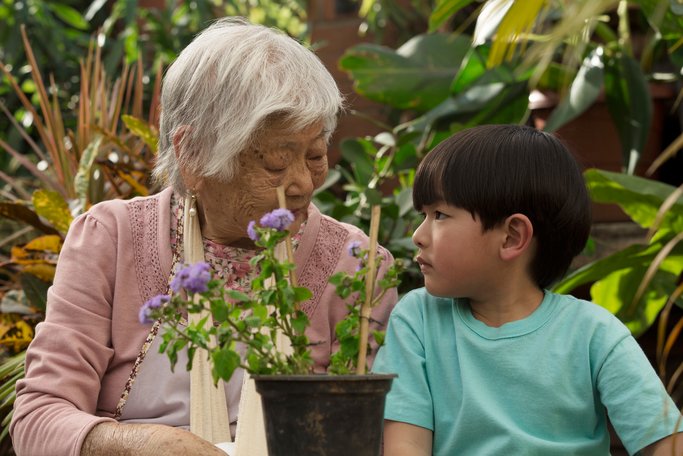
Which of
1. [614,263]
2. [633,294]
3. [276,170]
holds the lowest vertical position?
[633,294]

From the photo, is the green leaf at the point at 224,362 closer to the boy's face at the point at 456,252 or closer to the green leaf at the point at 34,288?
the boy's face at the point at 456,252

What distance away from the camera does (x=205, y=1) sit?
205 inches

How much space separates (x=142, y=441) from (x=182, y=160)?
25.0 inches

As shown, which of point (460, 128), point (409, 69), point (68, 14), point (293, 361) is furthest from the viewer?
point (68, 14)

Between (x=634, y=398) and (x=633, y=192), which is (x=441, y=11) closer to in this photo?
(x=633, y=192)

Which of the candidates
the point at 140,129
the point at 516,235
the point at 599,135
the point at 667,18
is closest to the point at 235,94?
the point at 516,235

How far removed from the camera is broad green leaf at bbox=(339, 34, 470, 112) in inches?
146

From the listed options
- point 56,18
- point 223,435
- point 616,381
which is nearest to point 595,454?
point 616,381

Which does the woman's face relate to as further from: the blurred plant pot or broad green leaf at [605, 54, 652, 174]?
the blurred plant pot

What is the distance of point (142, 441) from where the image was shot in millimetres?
1855

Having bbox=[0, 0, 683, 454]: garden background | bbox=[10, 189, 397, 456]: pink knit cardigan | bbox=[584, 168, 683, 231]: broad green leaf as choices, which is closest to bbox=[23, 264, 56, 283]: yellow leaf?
bbox=[0, 0, 683, 454]: garden background

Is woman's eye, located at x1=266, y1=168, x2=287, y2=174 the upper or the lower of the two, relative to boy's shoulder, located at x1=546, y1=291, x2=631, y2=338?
upper

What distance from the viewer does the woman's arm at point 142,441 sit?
1789mm

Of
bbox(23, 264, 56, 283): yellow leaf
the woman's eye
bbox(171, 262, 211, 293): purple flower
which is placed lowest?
bbox(23, 264, 56, 283): yellow leaf
